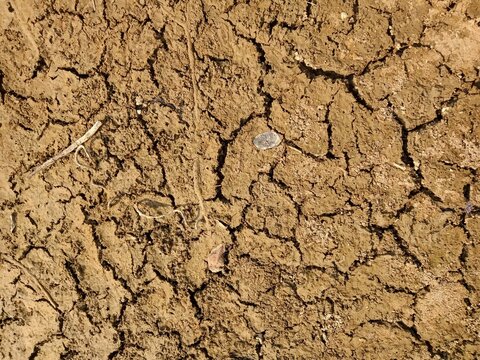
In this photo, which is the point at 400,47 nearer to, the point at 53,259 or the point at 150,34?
the point at 150,34

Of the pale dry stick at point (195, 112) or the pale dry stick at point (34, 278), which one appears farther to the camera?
the pale dry stick at point (34, 278)

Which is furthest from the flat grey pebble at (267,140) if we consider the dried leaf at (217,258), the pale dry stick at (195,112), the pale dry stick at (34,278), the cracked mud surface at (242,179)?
the pale dry stick at (34,278)

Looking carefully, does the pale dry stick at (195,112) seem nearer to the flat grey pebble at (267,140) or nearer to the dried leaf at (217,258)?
the dried leaf at (217,258)

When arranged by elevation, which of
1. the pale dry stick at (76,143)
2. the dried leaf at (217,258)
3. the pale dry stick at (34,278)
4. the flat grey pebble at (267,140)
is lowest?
the pale dry stick at (34,278)

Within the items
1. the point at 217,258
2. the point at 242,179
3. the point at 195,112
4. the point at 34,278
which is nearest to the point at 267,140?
the point at 242,179

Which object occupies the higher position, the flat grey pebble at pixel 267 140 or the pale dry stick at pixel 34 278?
the flat grey pebble at pixel 267 140
